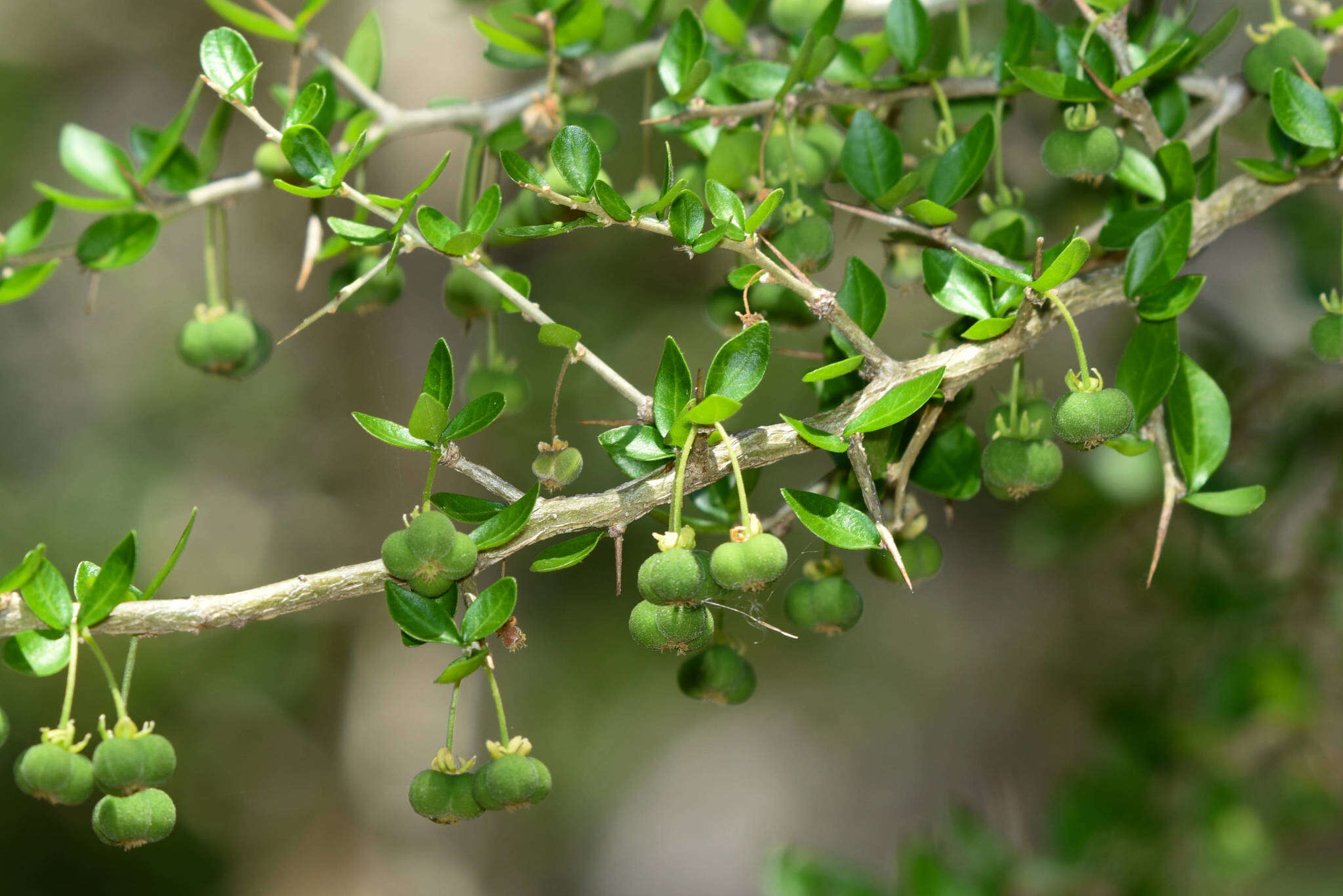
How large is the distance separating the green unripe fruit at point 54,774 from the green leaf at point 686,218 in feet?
2.19

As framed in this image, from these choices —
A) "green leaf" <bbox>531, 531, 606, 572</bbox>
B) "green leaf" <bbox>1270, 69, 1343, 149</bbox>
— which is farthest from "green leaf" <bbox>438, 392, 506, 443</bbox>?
"green leaf" <bbox>1270, 69, 1343, 149</bbox>

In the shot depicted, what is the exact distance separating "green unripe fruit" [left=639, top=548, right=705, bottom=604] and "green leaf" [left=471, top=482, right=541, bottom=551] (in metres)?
0.13

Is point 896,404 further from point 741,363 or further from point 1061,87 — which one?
point 1061,87

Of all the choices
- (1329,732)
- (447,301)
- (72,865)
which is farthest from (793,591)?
(72,865)

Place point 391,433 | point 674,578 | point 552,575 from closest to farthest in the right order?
point 674,578 → point 391,433 → point 552,575

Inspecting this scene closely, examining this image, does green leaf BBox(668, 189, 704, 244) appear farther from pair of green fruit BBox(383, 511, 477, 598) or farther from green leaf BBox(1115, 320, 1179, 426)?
green leaf BBox(1115, 320, 1179, 426)

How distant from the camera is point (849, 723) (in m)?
4.16

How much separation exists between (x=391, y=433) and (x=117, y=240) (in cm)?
57

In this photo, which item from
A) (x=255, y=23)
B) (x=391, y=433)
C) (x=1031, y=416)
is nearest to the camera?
(x=391, y=433)

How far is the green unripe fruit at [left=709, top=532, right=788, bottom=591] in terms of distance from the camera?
32.4 inches

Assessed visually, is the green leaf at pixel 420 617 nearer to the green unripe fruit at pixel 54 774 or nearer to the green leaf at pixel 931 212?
the green unripe fruit at pixel 54 774

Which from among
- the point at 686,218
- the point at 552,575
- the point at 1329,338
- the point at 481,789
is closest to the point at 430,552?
the point at 481,789

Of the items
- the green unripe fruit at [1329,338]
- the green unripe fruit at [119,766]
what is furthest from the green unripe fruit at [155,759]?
the green unripe fruit at [1329,338]

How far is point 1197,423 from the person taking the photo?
3.60ft
